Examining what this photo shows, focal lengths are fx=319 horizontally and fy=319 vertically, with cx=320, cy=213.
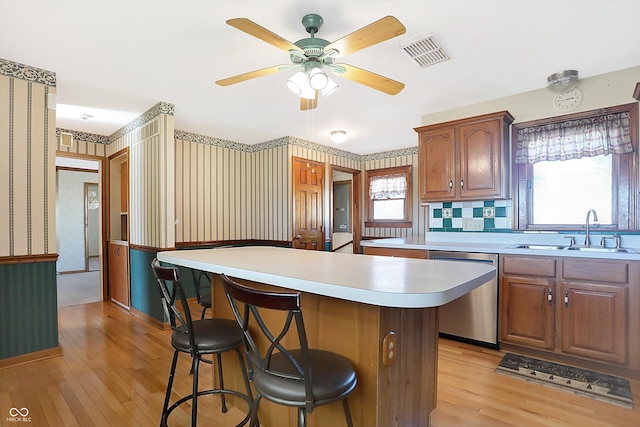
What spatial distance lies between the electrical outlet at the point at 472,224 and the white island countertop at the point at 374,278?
7.13ft

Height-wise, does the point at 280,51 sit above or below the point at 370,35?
above

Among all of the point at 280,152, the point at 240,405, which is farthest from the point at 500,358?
the point at 280,152

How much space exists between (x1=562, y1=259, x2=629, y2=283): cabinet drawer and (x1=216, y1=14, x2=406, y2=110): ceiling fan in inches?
76.3

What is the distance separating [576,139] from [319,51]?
101 inches

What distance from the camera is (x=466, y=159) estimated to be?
332 cm

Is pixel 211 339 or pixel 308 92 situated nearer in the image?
pixel 211 339

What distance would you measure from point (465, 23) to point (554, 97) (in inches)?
63.5

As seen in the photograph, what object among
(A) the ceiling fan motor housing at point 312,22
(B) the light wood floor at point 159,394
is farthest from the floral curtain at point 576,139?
(A) the ceiling fan motor housing at point 312,22

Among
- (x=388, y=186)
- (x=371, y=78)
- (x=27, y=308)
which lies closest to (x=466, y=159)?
(x=371, y=78)

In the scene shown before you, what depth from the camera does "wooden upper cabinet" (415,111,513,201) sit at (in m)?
3.14

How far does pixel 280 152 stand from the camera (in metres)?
4.92

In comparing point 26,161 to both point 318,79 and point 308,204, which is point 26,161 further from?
point 308,204

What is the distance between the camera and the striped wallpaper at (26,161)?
2574 mm

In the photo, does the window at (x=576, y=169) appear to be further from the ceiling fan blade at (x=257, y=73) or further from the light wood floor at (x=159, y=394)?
the ceiling fan blade at (x=257, y=73)
